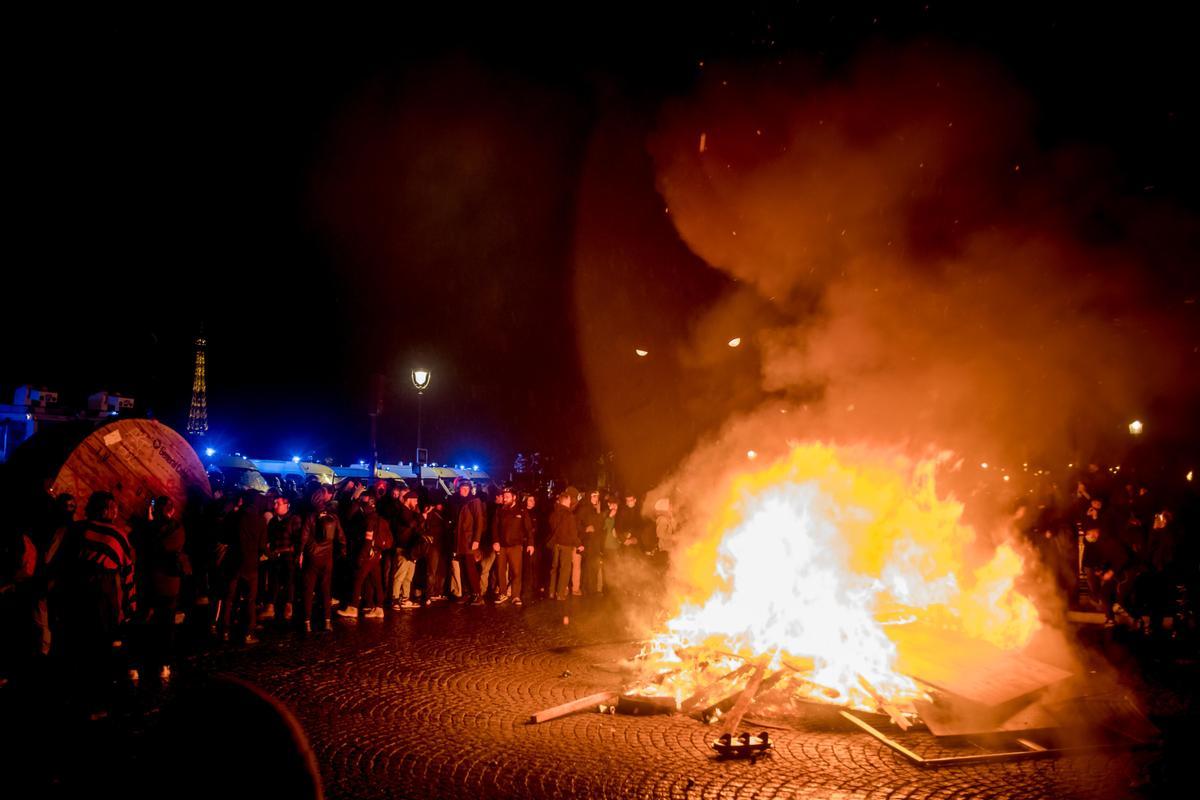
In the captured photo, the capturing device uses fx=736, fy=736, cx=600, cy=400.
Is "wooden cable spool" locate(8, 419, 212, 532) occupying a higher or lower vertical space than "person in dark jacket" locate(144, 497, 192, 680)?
higher

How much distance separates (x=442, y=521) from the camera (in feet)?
44.6

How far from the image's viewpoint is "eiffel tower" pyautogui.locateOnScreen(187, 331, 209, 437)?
210ft

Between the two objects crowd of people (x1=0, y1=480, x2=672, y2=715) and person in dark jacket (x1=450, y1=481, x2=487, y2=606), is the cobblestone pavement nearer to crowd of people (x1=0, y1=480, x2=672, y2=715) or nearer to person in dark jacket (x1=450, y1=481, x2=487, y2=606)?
crowd of people (x1=0, y1=480, x2=672, y2=715)

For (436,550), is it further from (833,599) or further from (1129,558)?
(1129,558)

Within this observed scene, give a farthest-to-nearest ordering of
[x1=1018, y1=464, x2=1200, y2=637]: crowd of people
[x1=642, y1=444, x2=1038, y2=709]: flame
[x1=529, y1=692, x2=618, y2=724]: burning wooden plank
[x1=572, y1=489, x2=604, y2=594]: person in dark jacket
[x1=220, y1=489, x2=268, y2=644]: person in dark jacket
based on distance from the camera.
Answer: [x1=572, y1=489, x2=604, y2=594]: person in dark jacket → [x1=1018, y1=464, x2=1200, y2=637]: crowd of people → [x1=220, y1=489, x2=268, y2=644]: person in dark jacket → [x1=642, y1=444, x2=1038, y2=709]: flame → [x1=529, y1=692, x2=618, y2=724]: burning wooden plank

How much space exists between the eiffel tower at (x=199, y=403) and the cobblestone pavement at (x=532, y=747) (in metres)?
62.5

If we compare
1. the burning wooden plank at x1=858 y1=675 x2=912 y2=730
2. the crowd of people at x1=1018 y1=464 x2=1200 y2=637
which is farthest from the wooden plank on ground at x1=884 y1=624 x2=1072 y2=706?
the crowd of people at x1=1018 y1=464 x2=1200 y2=637

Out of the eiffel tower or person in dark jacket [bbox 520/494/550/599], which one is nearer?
person in dark jacket [bbox 520/494/550/599]

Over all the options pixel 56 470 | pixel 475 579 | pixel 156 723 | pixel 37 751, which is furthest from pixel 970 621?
pixel 56 470

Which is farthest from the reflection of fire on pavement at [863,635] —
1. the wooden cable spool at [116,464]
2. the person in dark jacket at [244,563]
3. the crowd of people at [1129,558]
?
the wooden cable spool at [116,464]

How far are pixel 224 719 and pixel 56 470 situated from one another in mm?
5580

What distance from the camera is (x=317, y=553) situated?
10.7 m

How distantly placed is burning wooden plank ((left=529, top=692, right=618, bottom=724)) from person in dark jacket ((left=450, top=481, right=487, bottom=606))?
629cm

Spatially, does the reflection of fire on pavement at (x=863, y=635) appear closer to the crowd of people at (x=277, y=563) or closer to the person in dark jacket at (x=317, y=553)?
the crowd of people at (x=277, y=563)
